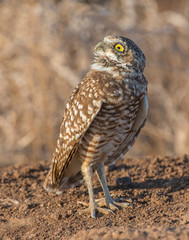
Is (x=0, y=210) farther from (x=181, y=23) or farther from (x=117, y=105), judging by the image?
(x=181, y=23)

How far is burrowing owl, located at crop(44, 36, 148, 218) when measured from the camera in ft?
15.6

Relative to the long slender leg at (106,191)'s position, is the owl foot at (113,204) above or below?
below

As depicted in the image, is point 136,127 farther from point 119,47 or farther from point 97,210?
point 97,210

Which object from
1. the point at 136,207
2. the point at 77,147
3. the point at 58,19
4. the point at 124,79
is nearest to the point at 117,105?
the point at 124,79

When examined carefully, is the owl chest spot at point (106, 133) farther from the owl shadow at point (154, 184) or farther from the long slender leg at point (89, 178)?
the owl shadow at point (154, 184)

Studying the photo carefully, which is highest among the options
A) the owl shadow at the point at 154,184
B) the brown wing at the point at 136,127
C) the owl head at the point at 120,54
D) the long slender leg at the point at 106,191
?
the owl head at the point at 120,54

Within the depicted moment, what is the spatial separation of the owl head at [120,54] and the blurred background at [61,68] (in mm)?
6565

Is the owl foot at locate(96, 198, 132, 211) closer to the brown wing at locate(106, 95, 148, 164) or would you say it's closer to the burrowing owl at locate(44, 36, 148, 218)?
the burrowing owl at locate(44, 36, 148, 218)

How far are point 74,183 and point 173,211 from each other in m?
1.51

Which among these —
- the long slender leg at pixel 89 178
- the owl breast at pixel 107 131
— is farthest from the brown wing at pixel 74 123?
the long slender leg at pixel 89 178

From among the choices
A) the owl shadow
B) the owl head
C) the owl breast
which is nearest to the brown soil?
the owl shadow

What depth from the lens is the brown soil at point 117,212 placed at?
4.18 m

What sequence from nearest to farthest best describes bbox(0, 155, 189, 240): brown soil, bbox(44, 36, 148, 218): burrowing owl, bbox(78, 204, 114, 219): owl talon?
bbox(0, 155, 189, 240): brown soil → bbox(44, 36, 148, 218): burrowing owl → bbox(78, 204, 114, 219): owl talon

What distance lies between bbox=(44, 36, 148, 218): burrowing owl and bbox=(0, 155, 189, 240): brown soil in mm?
351
